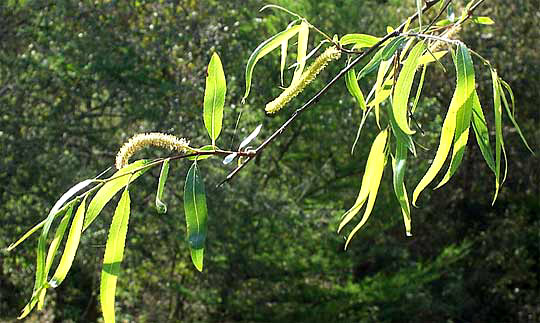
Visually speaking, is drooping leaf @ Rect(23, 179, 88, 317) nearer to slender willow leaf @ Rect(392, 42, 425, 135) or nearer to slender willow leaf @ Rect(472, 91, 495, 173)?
slender willow leaf @ Rect(392, 42, 425, 135)

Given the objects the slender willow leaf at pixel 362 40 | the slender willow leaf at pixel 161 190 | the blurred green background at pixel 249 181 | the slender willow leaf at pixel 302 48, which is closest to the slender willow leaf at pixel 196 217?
the slender willow leaf at pixel 161 190

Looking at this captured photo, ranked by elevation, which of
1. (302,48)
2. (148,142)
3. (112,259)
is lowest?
(112,259)

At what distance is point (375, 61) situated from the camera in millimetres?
915

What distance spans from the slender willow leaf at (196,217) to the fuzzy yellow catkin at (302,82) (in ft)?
0.32

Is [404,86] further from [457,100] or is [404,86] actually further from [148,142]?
[148,142]

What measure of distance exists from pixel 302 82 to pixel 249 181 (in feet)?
15.4

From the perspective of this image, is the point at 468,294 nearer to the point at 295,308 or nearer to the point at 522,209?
the point at 522,209

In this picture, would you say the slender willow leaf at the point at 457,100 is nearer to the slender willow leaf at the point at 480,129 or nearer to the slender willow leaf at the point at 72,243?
the slender willow leaf at the point at 480,129

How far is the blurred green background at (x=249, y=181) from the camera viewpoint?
192 inches

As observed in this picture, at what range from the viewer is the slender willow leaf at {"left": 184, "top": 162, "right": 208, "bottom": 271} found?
0.81m

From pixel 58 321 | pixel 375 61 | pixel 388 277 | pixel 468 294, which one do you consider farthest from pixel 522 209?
pixel 375 61

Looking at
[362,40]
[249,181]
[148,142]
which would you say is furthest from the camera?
[249,181]

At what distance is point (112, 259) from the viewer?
0.79 meters

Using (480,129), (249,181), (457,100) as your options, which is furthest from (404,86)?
(249,181)
